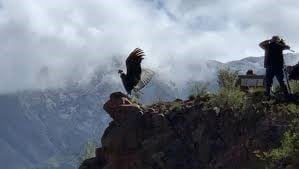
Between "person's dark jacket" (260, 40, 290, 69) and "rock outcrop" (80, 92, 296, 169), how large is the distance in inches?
66.4

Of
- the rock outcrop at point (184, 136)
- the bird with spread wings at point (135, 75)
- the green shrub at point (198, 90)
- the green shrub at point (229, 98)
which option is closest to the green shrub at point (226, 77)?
the green shrub at point (229, 98)

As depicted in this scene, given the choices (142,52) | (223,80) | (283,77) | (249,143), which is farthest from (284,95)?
(142,52)

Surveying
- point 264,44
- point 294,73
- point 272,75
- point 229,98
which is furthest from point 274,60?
point 229,98

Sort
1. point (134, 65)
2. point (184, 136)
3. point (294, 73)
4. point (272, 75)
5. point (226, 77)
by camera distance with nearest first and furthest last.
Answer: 1. point (272, 75)
2. point (184, 136)
3. point (294, 73)
4. point (226, 77)
5. point (134, 65)

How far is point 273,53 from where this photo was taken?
92.0ft

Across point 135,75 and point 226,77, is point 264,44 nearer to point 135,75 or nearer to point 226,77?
point 226,77

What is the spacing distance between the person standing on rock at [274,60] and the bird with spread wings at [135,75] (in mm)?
6530

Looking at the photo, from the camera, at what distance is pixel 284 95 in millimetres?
27766

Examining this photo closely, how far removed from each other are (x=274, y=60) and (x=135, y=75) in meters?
7.44

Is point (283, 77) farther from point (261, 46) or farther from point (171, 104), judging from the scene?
point (171, 104)

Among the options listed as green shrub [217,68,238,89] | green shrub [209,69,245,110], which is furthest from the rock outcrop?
green shrub [217,68,238,89]

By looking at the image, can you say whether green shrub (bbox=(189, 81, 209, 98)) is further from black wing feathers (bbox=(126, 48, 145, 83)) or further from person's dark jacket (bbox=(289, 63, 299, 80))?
person's dark jacket (bbox=(289, 63, 299, 80))

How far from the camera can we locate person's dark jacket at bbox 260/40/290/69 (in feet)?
91.2

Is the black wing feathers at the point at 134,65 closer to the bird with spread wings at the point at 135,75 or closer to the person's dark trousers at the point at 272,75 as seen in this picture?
the bird with spread wings at the point at 135,75
